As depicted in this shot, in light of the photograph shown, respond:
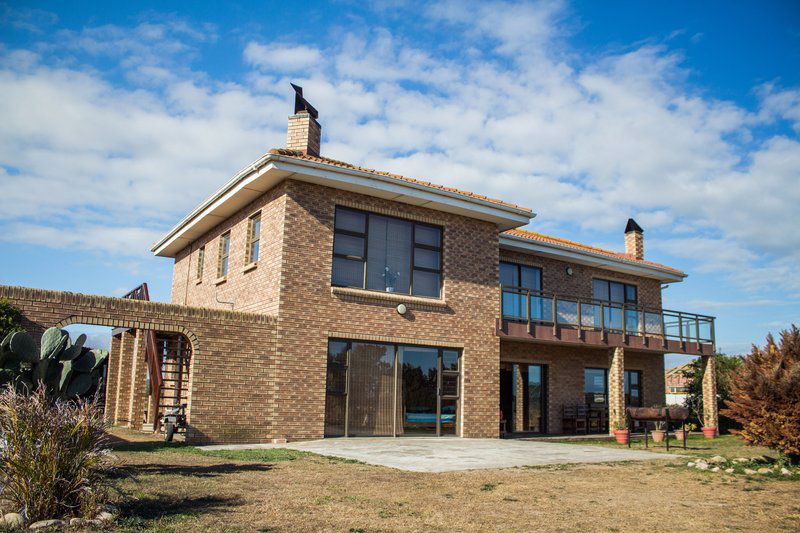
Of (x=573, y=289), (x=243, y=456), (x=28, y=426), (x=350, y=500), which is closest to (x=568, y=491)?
(x=350, y=500)

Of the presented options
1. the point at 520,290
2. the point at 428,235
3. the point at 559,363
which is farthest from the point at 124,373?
the point at 559,363

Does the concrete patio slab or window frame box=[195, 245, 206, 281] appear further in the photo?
window frame box=[195, 245, 206, 281]

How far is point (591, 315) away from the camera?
69.3ft

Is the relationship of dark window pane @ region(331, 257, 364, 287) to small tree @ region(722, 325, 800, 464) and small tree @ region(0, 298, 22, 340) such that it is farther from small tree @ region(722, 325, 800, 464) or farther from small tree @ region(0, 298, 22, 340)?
small tree @ region(722, 325, 800, 464)

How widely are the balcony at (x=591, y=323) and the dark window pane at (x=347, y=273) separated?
4.32m

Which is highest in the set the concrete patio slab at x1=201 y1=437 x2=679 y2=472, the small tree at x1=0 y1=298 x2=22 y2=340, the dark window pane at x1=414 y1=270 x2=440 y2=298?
the dark window pane at x1=414 y1=270 x2=440 y2=298

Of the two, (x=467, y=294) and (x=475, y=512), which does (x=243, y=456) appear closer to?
(x=475, y=512)

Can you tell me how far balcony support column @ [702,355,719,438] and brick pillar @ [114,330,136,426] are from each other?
59.9 ft

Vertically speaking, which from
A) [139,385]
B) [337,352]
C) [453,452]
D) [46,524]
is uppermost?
[337,352]

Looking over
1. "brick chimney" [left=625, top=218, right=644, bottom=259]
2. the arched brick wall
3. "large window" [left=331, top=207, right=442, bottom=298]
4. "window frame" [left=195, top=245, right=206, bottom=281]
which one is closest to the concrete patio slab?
the arched brick wall

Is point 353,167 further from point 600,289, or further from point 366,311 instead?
point 600,289

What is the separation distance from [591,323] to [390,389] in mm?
8238

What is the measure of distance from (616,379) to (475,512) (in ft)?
47.9

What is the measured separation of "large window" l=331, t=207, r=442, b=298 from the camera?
1566 centimetres
